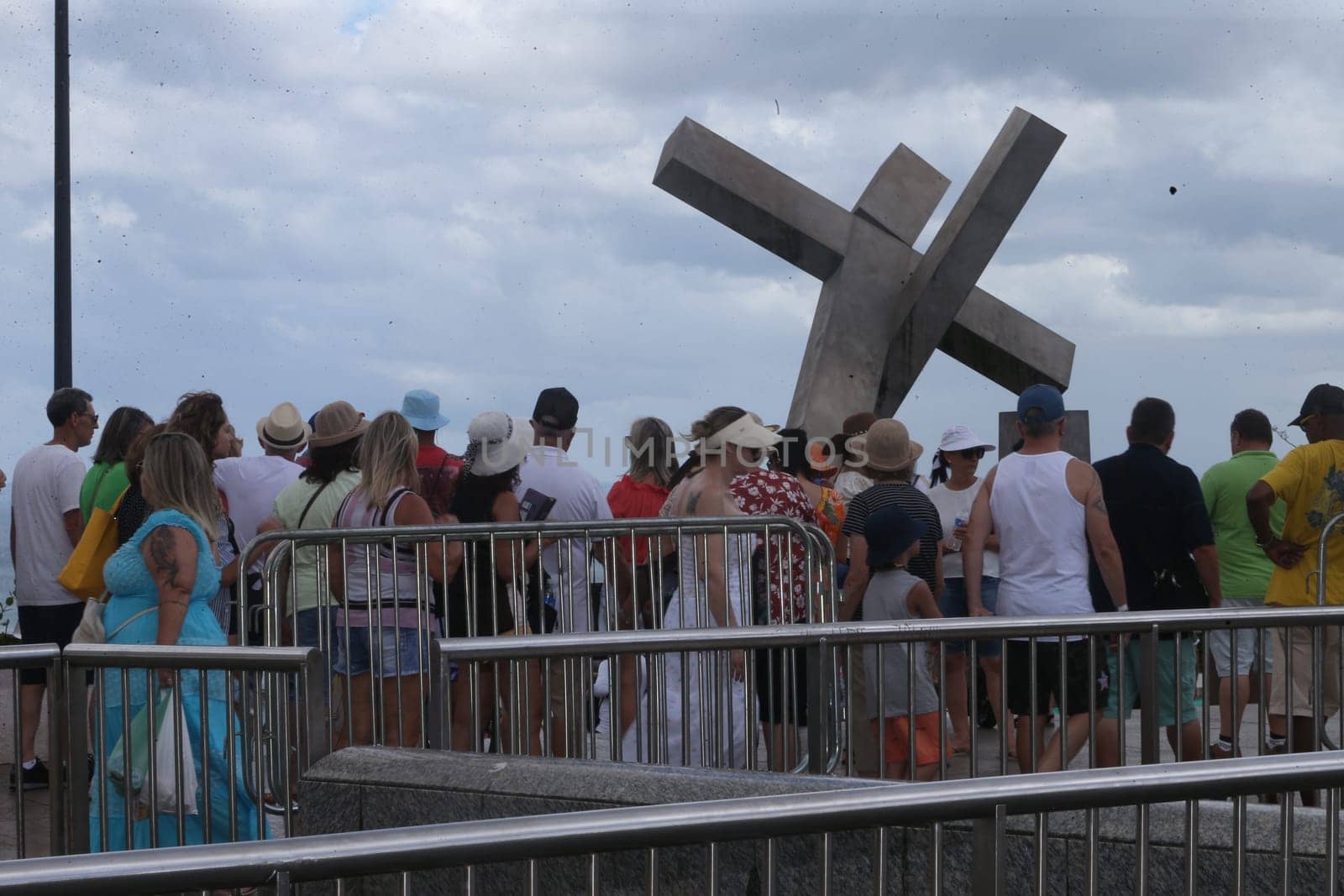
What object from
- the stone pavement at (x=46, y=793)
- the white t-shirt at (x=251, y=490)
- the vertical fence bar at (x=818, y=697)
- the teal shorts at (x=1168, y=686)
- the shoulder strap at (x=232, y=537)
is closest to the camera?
the vertical fence bar at (x=818, y=697)

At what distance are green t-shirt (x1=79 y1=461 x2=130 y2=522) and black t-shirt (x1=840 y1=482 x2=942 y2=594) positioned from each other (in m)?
3.36

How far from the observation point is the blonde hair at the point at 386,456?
6.30 meters

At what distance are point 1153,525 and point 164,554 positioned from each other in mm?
4152

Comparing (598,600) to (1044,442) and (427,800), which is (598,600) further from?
(427,800)

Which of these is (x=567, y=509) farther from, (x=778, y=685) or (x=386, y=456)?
(x=778, y=685)

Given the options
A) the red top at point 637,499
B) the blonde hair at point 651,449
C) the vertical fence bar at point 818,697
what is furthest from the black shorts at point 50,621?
the vertical fence bar at point 818,697

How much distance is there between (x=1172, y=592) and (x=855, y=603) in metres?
1.45

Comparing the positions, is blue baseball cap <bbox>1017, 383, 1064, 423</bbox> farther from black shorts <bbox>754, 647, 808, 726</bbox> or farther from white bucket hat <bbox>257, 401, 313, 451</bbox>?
white bucket hat <bbox>257, 401, 313, 451</bbox>

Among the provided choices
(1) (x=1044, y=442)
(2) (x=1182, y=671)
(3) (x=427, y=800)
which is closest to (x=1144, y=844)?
(3) (x=427, y=800)

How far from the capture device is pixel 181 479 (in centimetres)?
524

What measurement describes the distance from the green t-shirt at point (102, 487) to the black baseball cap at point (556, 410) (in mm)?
2109

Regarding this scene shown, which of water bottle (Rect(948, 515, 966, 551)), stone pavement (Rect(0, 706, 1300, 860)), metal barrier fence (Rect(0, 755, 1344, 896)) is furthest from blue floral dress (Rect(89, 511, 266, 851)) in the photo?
water bottle (Rect(948, 515, 966, 551))

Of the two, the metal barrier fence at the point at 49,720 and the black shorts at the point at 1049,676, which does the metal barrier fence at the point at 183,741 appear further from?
the black shorts at the point at 1049,676

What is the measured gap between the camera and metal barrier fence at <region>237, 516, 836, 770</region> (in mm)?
6215
